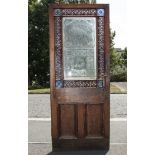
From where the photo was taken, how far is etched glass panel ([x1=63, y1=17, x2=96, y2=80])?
5152 millimetres

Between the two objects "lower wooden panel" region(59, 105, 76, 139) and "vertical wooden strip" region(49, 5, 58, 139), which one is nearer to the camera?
"vertical wooden strip" region(49, 5, 58, 139)

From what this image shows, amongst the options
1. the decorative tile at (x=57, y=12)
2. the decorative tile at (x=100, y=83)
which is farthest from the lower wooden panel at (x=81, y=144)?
the decorative tile at (x=57, y=12)

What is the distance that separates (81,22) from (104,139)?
169cm

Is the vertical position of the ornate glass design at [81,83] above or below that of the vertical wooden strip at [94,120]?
above

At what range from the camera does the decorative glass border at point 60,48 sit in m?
5.09

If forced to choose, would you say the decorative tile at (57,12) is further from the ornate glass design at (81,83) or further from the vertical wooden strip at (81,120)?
the vertical wooden strip at (81,120)

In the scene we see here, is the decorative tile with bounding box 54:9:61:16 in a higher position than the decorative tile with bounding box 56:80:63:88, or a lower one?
higher

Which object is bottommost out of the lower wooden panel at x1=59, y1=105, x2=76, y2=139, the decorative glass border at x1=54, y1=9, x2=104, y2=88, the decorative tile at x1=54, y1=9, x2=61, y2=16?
Result: the lower wooden panel at x1=59, y1=105, x2=76, y2=139

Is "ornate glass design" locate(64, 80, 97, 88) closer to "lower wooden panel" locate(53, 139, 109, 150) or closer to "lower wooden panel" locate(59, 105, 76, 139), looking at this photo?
"lower wooden panel" locate(59, 105, 76, 139)

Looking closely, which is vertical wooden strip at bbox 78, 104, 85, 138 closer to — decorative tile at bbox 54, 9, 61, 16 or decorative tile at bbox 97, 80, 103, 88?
decorative tile at bbox 97, 80, 103, 88

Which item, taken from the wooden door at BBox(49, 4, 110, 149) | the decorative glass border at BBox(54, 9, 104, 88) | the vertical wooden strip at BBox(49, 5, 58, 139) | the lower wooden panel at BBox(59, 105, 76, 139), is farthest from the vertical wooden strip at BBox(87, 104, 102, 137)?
the vertical wooden strip at BBox(49, 5, 58, 139)

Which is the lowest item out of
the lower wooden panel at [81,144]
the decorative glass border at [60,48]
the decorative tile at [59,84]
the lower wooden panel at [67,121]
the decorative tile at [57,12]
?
the lower wooden panel at [81,144]
